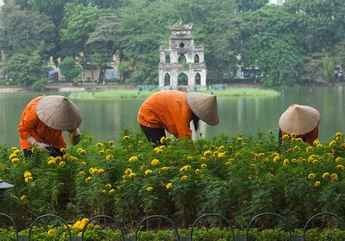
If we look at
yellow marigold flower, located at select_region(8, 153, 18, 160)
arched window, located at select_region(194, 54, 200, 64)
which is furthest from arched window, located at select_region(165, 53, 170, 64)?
yellow marigold flower, located at select_region(8, 153, 18, 160)

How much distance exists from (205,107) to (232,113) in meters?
21.8

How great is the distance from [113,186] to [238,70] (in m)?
41.3

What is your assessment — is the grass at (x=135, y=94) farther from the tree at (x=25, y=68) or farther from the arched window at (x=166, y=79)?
the arched window at (x=166, y=79)

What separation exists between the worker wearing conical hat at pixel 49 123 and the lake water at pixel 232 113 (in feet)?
38.4

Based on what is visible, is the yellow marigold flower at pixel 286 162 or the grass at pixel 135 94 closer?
the yellow marigold flower at pixel 286 162

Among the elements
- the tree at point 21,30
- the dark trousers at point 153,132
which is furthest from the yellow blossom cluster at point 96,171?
the tree at point 21,30

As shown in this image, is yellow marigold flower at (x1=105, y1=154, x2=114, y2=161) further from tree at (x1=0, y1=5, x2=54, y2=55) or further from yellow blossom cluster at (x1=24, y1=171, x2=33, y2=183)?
tree at (x1=0, y1=5, x2=54, y2=55)

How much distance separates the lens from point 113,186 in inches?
177

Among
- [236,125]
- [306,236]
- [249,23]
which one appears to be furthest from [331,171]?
[249,23]

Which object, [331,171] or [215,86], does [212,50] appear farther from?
[331,171]

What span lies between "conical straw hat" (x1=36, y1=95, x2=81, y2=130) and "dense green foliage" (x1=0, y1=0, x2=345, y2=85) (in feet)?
118

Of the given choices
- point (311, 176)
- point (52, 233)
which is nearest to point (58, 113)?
point (52, 233)

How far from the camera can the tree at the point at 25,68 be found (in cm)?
4134

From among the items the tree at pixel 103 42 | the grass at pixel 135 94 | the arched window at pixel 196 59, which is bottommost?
the grass at pixel 135 94
